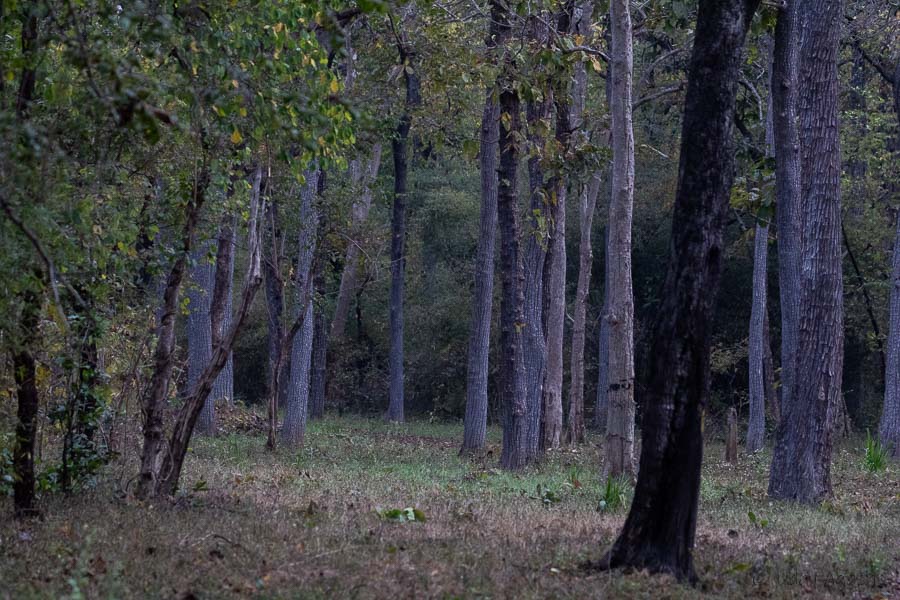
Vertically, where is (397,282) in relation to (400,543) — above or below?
above

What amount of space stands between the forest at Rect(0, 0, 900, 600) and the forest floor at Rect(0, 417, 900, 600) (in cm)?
4

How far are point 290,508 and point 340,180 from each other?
38.6ft

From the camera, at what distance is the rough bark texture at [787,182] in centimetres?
1270

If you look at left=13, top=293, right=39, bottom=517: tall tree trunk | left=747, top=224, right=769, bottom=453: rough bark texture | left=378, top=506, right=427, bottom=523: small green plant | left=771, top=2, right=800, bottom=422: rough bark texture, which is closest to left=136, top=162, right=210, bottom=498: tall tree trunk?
left=13, top=293, right=39, bottom=517: tall tree trunk

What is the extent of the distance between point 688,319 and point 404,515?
12.3ft

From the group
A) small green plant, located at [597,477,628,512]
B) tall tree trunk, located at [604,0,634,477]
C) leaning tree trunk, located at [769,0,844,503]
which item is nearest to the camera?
small green plant, located at [597,477,628,512]

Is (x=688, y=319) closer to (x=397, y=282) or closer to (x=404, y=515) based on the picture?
(x=404, y=515)

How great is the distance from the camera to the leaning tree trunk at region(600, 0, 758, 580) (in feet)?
21.9

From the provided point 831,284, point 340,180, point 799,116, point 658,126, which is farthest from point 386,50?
point 658,126

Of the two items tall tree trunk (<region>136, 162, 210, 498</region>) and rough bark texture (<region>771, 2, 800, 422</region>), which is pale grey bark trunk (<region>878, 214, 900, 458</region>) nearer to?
rough bark texture (<region>771, 2, 800, 422</region>)

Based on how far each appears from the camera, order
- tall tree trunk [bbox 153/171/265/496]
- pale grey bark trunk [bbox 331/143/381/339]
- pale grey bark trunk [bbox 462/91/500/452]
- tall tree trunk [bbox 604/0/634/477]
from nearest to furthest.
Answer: tall tree trunk [bbox 153/171/265/496] → tall tree trunk [bbox 604/0/634/477] → pale grey bark trunk [bbox 462/91/500/452] → pale grey bark trunk [bbox 331/143/381/339]

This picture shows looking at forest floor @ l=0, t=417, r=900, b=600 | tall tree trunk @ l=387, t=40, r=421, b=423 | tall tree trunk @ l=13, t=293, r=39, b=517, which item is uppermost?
tall tree trunk @ l=387, t=40, r=421, b=423

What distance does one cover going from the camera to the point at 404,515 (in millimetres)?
9156

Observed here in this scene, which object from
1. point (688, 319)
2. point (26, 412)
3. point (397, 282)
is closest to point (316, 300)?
point (26, 412)
